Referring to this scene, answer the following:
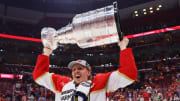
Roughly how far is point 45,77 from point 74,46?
15.4 meters

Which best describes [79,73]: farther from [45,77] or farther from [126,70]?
[126,70]

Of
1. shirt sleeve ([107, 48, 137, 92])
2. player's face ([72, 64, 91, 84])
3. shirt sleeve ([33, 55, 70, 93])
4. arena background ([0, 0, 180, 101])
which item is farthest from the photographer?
arena background ([0, 0, 180, 101])

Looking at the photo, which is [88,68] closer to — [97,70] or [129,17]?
[129,17]

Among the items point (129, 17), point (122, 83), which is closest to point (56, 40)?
point (122, 83)

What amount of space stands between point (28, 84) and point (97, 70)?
5.95 m

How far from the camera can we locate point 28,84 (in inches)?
516

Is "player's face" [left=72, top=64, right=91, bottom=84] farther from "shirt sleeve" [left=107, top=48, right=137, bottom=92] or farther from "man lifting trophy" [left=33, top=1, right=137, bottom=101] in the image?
"shirt sleeve" [left=107, top=48, right=137, bottom=92]

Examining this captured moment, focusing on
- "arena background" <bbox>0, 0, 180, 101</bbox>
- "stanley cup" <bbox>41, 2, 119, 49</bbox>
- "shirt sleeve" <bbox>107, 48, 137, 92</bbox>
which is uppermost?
"arena background" <bbox>0, 0, 180, 101</bbox>

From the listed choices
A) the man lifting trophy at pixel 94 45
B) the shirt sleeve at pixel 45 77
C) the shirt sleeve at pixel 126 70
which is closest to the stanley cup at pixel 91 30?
the man lifting trophy at pixel 94 45

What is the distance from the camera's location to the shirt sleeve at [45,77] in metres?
2.20

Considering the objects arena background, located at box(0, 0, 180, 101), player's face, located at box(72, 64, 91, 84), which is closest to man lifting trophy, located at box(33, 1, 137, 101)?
player's face, located at box(72, 64, 91, 84)

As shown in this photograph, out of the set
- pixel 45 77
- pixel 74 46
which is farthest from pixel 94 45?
pixel 74 46

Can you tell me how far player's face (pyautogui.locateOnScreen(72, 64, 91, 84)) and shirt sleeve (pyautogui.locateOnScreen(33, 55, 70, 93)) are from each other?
206mm

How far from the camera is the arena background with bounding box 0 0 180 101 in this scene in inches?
540
